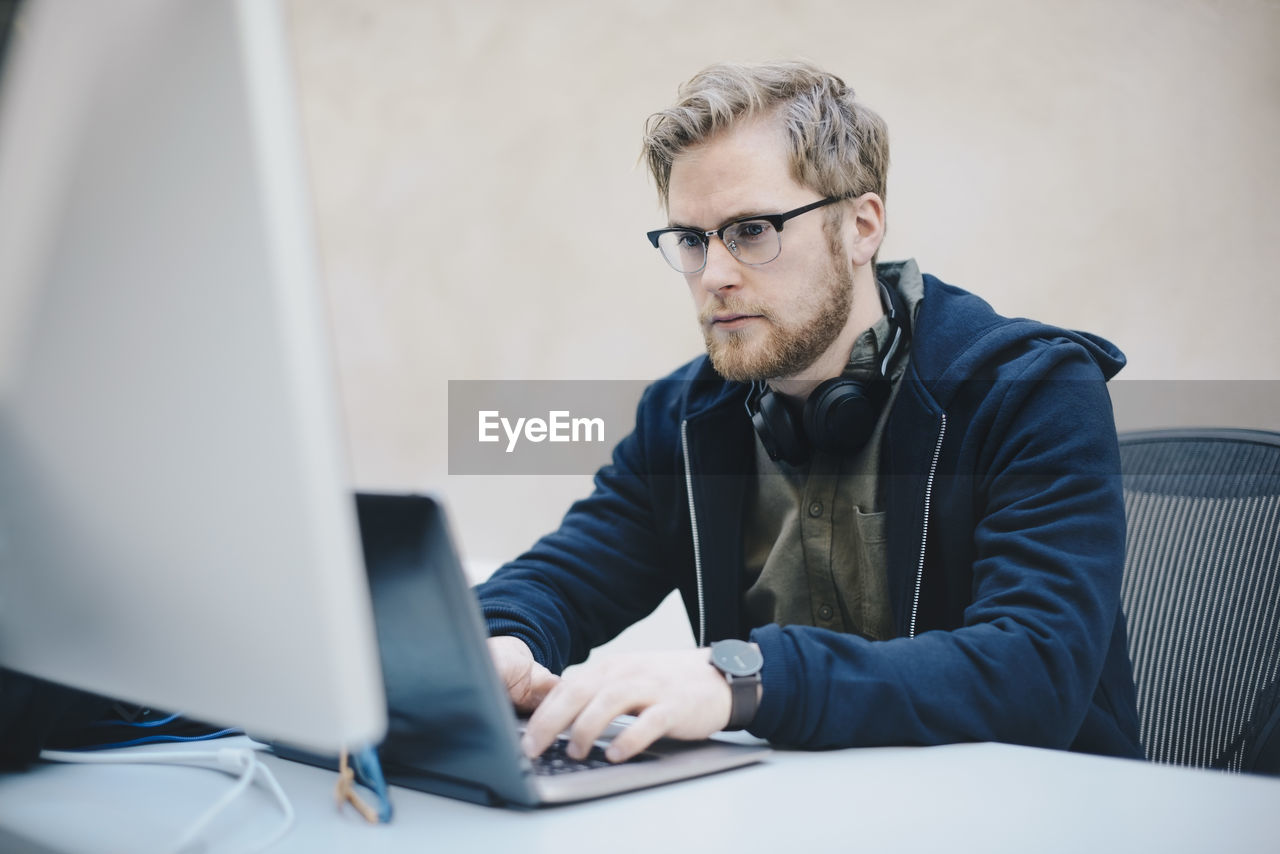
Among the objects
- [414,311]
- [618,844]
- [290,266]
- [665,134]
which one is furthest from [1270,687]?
[414,311]

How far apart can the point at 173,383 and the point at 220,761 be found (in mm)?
393

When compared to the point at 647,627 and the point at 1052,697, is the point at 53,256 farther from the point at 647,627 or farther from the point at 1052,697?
the point at 647,627

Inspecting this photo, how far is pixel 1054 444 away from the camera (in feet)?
3.41

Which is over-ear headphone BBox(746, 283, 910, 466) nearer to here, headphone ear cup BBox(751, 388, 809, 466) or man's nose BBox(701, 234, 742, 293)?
headphone ear cup BBox(751, 388, 809, 466)

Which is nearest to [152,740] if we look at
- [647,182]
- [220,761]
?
[220,761]

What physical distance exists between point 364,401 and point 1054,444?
7.48ft

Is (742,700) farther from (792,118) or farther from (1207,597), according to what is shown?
(792,118)

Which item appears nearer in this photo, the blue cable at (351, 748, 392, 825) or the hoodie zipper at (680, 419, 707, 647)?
the blue cable at (351, 748, 392, 825)

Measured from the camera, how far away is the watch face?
2.42 ft

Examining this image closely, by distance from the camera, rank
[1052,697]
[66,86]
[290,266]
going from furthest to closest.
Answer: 1. [1052,697]
2. [66,86]
3. [290,266]

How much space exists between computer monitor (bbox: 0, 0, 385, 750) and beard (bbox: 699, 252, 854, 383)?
93 cm

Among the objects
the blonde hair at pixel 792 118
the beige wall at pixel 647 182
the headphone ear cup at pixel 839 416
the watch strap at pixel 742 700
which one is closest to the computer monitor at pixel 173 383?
the watch strap at pixel 742 700

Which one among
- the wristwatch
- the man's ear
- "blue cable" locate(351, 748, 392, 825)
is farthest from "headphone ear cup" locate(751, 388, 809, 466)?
"blue cable" locate(351, 748, 392, 825)

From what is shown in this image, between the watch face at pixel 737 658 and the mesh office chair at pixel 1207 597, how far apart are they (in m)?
0.67
